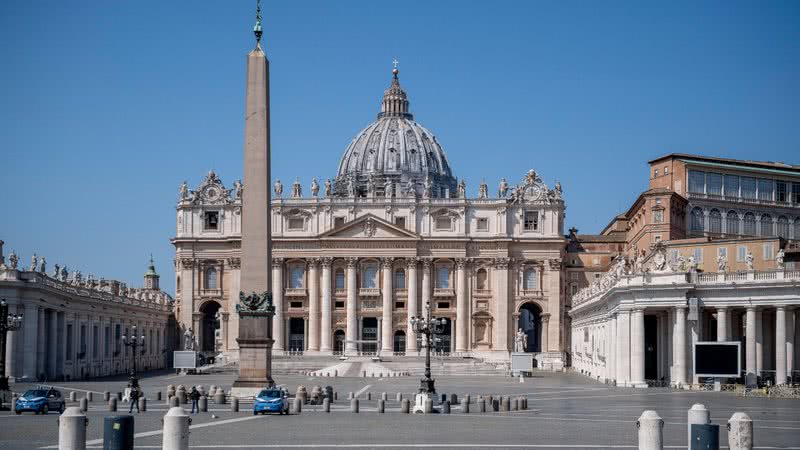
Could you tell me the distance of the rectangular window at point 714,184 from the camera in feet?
317

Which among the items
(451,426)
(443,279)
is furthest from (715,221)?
(451,426)

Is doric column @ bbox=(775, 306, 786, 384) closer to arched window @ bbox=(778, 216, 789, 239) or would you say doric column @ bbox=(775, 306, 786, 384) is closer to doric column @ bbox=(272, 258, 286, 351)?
arched window @ bbox=(778, 216, 789, 239)

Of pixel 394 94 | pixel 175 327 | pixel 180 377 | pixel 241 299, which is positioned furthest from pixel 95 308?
pixel 394 94

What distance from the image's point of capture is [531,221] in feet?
393

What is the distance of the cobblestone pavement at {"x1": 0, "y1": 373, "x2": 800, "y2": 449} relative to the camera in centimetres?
2970

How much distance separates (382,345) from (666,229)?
35009mm

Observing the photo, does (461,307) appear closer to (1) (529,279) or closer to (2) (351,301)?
(1) (529,279)

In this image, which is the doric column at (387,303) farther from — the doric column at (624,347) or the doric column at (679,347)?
the doric column at (679,347)

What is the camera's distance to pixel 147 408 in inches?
1816

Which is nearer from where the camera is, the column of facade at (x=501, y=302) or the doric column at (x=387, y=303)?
the column of facade at (x=501, y=302)

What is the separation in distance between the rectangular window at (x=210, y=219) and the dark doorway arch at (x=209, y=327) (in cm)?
758

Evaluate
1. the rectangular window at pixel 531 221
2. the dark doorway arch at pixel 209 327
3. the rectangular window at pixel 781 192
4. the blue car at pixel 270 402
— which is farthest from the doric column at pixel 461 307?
the blue car at pixel 270 402

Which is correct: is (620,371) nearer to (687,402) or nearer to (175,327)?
(687,402)

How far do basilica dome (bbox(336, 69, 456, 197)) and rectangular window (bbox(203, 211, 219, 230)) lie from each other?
31074 mm
